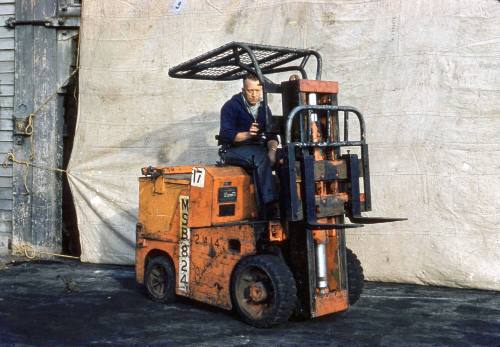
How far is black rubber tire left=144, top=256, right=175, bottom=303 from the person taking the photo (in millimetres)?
6270

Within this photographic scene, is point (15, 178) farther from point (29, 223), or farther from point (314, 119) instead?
point (314, 119)

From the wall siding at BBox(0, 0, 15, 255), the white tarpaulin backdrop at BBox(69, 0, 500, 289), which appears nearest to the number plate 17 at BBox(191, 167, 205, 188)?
the white tarpaulin backdrop at BBox(69, 0, 500, 289)

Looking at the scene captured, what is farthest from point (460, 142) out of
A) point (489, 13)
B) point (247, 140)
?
point (247, 140)

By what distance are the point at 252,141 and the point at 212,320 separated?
59.7 inches

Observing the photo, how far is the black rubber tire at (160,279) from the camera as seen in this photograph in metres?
6.27

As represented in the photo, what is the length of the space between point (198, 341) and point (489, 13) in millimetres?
4371

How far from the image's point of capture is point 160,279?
21.2 feet

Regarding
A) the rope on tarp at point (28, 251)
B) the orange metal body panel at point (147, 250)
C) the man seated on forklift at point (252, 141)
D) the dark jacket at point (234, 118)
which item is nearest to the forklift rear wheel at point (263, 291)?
the man seated on forklift at point (252, 141)

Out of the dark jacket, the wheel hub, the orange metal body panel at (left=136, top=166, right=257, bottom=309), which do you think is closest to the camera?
the wheel hub

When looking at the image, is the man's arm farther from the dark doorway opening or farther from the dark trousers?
the dark doorway opening

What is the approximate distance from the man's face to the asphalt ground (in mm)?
1834

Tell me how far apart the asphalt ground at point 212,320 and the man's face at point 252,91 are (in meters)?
1.83

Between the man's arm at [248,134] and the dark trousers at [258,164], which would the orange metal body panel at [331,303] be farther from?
the man's arm at [248,134]

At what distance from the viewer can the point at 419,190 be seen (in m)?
7.02
